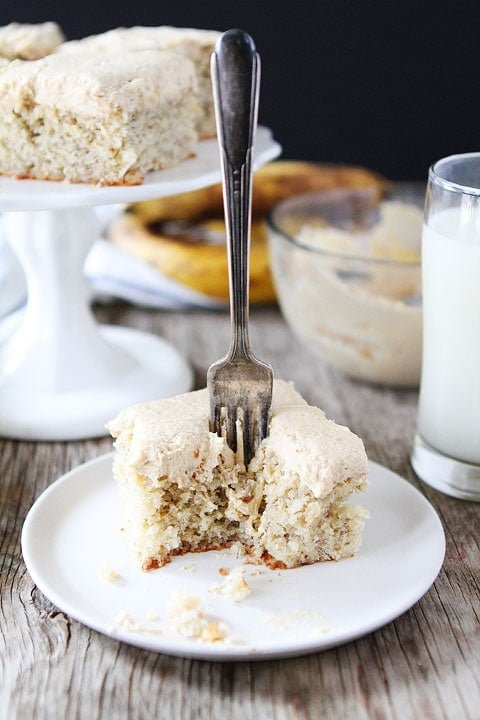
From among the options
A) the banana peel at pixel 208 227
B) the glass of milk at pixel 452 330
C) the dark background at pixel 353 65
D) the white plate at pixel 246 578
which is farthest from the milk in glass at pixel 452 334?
the dark background at pixel 353 65

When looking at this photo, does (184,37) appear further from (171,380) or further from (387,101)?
(387,101)

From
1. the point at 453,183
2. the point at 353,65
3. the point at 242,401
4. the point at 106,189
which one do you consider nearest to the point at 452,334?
the point at 453,183

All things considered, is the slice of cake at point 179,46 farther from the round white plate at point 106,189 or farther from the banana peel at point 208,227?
the banana peel at point 208,227

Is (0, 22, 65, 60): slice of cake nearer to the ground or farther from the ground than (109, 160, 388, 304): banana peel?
farther from the ground

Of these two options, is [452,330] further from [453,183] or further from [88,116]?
[88,116]

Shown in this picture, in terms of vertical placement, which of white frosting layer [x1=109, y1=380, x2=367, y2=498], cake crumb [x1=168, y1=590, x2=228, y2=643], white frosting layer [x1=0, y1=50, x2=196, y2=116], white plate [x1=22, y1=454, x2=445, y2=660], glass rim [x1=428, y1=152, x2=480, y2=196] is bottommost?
white plate [x1=22, y1=454, x2=445, y2=660]

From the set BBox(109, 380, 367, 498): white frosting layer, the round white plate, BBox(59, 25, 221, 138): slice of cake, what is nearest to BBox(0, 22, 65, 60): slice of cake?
BBox(59, 25, 221, 138): slice of cake

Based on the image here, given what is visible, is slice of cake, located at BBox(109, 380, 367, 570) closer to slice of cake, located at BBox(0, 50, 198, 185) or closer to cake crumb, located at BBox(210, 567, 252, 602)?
cake crumb, located at BBox(210, 567, 252, 602)

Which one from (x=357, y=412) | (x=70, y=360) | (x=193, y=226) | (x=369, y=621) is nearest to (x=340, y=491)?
(x=369, y=621)
